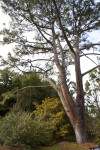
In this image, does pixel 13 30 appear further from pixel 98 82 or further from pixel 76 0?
pixel 98 82

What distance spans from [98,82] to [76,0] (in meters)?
10.0

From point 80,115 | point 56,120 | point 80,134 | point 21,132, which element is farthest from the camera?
point 56,120

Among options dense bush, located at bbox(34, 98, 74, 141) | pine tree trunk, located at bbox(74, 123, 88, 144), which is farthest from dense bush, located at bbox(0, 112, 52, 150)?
dense bush, located at bbox(34, 98, 74, 141)

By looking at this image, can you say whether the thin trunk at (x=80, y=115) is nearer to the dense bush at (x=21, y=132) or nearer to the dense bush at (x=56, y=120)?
the dense bush at (x=56, y=120)

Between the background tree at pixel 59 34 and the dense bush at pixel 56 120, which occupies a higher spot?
the background tree at pixel 59 34

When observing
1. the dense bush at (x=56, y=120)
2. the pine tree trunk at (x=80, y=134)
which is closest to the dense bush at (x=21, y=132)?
the pine tree trunk at (x=80, y=134)

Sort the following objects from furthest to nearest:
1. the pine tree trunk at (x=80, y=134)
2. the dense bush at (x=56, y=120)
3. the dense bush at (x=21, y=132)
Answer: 1. the dense bush at (x=56, y=120)
2. the pine tree trunk at (x=80, y=134)
3. the dense bush at (x=21, y=132)

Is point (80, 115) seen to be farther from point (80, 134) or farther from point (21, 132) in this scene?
point (21, 132)

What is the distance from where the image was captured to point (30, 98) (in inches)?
499

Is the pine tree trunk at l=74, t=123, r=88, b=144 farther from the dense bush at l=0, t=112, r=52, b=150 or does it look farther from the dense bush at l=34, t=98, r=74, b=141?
the dense bush at l=0, t=112, r=52, b=150

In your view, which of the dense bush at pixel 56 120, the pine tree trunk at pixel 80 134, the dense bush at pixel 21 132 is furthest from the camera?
the dense bush at pixel 56 120

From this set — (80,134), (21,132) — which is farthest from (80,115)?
(21,132)

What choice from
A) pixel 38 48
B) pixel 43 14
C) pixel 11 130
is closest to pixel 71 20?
pixel 43 14

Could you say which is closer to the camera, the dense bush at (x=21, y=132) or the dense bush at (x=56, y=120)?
the dense bush at (x=21, y=132)
